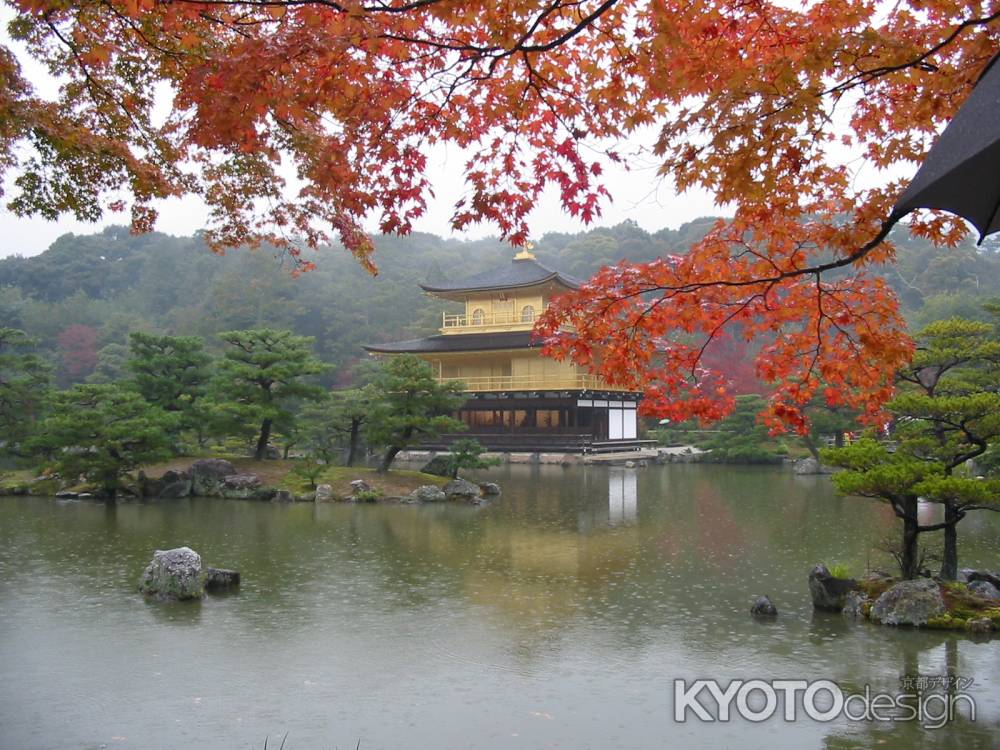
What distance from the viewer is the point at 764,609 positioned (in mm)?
6109

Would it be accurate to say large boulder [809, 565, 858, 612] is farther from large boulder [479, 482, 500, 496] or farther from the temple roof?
the temple roof

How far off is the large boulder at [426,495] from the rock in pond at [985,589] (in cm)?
912

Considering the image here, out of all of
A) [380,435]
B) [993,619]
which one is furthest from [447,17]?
[380,435]

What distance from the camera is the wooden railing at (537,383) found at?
1041 inches

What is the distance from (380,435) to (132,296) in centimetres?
3789

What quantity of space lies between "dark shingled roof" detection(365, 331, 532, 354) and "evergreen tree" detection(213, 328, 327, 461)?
11.2m

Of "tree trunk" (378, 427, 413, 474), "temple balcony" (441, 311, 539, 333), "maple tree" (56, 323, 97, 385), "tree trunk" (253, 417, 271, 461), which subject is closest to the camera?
"tree trunk" (378, 427, 413, 474)

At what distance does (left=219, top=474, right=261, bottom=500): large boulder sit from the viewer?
46.8ft

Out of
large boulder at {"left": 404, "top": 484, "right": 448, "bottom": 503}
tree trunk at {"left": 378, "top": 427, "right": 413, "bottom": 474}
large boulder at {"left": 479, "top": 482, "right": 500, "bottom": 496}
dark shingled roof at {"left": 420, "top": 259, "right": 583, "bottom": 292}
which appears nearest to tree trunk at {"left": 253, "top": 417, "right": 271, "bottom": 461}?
tree trunk at {"left": 378, "top": 427, "right": 413, "bottom": 474}

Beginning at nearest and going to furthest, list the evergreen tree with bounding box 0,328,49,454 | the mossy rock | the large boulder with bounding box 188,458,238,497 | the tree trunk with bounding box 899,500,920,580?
the mossy rock, the tree trunk with bounding box 899,500,920,580, the large boulder with bounding box 188,458,238,497, the evergreen tree with bounding box 0,328,49,454

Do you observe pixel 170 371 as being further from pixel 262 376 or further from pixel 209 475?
pixel 209 475

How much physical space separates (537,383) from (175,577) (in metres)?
21.2

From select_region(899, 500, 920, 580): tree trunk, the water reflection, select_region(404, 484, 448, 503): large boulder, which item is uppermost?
select_region(899, 500, 920, 580): tree trunk

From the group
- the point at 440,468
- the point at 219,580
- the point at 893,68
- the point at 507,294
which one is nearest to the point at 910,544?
the point at 893,68
